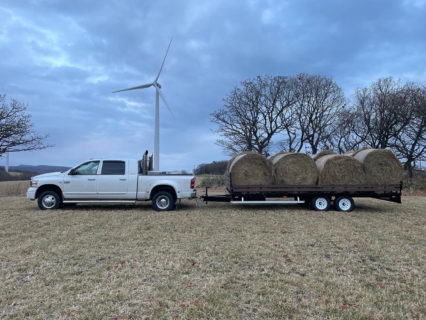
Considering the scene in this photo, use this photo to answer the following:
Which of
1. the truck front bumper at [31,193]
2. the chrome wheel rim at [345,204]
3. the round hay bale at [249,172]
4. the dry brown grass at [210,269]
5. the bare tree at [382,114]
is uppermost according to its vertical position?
the bare tree at [382,114]

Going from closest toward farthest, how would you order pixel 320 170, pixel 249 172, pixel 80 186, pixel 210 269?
pixel 210 269 → pixel 80 186 → pixel 249 172 → pixel 320 170

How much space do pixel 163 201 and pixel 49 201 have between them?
13.3 ft

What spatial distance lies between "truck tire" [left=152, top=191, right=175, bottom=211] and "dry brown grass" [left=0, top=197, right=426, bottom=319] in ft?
6.07

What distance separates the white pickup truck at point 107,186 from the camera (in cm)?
1004

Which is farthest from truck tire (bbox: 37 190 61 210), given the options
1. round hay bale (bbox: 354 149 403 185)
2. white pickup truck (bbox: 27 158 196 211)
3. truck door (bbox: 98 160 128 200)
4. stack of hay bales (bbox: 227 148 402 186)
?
round hay bale (bbox: 354 149 403 185)

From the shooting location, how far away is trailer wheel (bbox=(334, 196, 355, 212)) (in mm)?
10414

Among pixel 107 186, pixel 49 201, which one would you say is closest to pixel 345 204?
pixel 107 186

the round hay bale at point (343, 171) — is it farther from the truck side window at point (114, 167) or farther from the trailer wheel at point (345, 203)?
the truck side window at point (114, 167)

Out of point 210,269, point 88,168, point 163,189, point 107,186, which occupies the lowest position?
point 210,269

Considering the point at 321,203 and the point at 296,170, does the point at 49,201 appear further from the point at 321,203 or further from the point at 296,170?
the point at 321,203

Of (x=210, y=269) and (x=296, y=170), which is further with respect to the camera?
(x=296, y=170)

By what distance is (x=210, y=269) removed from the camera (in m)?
4.46

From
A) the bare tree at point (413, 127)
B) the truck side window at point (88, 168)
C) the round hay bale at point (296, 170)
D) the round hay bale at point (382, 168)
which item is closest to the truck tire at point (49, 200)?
the truck side window at point (88, 168)

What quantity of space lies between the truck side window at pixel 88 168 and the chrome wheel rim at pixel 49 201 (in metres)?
1.24
